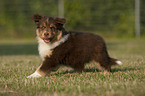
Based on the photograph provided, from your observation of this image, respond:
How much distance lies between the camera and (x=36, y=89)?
3.29 meters

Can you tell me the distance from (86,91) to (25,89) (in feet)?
2.83

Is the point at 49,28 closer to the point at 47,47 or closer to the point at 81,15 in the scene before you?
the point at 47,47

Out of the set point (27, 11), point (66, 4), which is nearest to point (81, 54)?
point (66, 4)

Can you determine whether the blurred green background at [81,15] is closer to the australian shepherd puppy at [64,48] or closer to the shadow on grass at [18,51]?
the shadow on grass at [18,51]

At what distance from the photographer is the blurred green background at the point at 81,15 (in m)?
21.2

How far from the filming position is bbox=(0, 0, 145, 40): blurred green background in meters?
21.2

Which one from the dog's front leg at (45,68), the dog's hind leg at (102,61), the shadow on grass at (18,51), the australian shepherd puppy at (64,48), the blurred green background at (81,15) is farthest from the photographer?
the blurred green background at (81,15)

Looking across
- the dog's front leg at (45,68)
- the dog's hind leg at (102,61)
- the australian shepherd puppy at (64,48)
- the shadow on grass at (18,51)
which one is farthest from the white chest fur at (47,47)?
the shadow on grass at (18,51)

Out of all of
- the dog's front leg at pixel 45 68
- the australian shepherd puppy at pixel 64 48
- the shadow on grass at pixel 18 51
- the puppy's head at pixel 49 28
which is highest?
the puppy's head at pixel 49 28

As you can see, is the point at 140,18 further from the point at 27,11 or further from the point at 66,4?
the point at 27,11

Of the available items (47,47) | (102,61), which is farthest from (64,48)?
(102,61)

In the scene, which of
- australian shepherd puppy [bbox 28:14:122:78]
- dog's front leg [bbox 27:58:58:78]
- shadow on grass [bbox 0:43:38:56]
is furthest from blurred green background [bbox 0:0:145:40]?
dog's front leg [bbox 27:58:58:78]

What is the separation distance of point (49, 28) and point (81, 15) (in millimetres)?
16827

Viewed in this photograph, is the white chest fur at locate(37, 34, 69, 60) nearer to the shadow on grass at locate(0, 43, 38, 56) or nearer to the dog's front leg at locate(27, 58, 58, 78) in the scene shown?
the dog's front leg at locate(27, 58, 58, 78)
